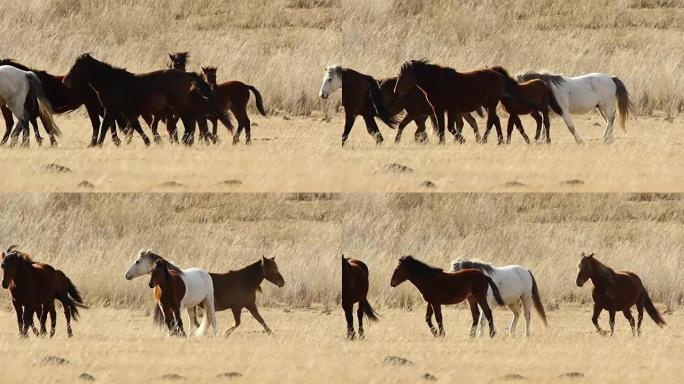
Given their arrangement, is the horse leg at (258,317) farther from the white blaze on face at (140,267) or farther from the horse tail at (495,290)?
the horse tail at (495,290)

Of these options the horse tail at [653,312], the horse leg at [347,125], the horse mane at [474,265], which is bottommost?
the horse tail at [653,312]

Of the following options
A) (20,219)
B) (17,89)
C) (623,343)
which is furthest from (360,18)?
(623,343)

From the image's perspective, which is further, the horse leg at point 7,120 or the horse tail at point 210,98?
the horse tail at point 210,98

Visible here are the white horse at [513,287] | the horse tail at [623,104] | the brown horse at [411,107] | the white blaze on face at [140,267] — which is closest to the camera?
the white horse at [513,287]

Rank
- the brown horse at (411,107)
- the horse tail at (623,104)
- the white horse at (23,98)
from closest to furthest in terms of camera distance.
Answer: the white horse at (23,98) < the brown horse at (411,107) < the horse tail at (623,104)

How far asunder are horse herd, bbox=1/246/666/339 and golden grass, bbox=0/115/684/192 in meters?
0.67

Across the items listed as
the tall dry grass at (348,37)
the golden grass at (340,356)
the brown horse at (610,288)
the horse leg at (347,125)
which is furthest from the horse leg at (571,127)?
the tall dry grass at (348,37)

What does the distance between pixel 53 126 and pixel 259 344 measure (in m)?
3.46

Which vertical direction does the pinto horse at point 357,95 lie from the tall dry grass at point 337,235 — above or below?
above

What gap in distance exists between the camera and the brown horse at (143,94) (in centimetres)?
1639

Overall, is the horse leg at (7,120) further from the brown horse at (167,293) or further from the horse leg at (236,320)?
the horse leg at (236,320)

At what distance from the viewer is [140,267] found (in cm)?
1597

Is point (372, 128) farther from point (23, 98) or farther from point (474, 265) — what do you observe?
point (23, 98)

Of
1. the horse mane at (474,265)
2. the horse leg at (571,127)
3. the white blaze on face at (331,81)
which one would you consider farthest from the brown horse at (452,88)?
the horse mane at (474,265)
